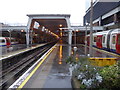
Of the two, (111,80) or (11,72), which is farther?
(11,72)

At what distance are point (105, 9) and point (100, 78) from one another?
4659 centimetres

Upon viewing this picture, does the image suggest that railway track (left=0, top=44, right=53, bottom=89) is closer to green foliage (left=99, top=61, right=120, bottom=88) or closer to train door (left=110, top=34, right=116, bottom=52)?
green foliage (left=99, top=61, right=120, bottom=88)

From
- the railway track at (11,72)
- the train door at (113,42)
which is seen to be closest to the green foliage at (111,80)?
the railway track at (11,72)

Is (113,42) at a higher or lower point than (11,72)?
higher

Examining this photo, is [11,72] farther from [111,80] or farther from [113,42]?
[111,80]

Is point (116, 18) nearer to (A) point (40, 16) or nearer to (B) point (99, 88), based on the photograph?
(A) point (40, 16)

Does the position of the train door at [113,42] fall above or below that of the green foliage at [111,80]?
above

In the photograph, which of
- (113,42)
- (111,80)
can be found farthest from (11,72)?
(111,80)

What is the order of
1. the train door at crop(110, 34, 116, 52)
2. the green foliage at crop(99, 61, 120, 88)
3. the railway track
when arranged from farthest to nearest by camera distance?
the train door at crop(110, 34, 116, 52), the railway track, the green foliage at crop(99, 61, 120, 88)

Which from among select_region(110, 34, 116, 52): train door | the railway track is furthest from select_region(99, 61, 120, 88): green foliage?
select_region(110, 34, 116, 52): train door

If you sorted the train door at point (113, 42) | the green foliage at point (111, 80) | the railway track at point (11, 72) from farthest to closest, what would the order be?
the train door at point (113, 42) → the railway track at point (11, 72) → the green foliage at point (111, 80)

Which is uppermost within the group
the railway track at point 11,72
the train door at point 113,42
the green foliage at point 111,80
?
the train door at point 113,42

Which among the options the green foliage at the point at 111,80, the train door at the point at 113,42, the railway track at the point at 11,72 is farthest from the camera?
the train door at the point at 113,42

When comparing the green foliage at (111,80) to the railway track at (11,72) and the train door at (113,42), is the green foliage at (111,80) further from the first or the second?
the train door at (113,42)
